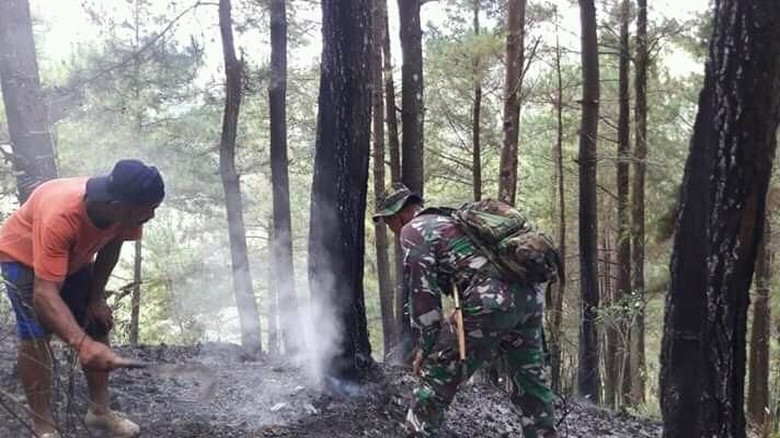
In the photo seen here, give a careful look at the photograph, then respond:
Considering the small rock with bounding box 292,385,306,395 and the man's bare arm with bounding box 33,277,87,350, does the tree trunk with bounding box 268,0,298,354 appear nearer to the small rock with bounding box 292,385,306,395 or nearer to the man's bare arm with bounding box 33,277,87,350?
the small rock with bounding box 292,385,306,395

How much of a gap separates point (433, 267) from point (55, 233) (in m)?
1.92

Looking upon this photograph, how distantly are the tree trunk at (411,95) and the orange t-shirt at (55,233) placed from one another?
5543 mm

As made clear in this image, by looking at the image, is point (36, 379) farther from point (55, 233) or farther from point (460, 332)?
point (460, 332)

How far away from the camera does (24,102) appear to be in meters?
5.72

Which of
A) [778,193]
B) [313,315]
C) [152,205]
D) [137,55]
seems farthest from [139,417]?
[778,193]

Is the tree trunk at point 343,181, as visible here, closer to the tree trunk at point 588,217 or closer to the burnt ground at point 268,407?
the burnt ground at point 268,407

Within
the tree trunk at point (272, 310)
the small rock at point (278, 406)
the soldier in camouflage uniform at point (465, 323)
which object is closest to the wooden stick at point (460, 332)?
the soldier in camouflage uniform at point (465, 323)

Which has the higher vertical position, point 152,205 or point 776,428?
point 152,205

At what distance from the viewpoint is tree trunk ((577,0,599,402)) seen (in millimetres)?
8578

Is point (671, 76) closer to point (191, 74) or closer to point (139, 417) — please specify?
point (191, 74)

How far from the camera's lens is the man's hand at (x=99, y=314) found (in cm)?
362

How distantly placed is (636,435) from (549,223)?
43.9ft

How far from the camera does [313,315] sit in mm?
4871

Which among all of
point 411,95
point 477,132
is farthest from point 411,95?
point 477,132
